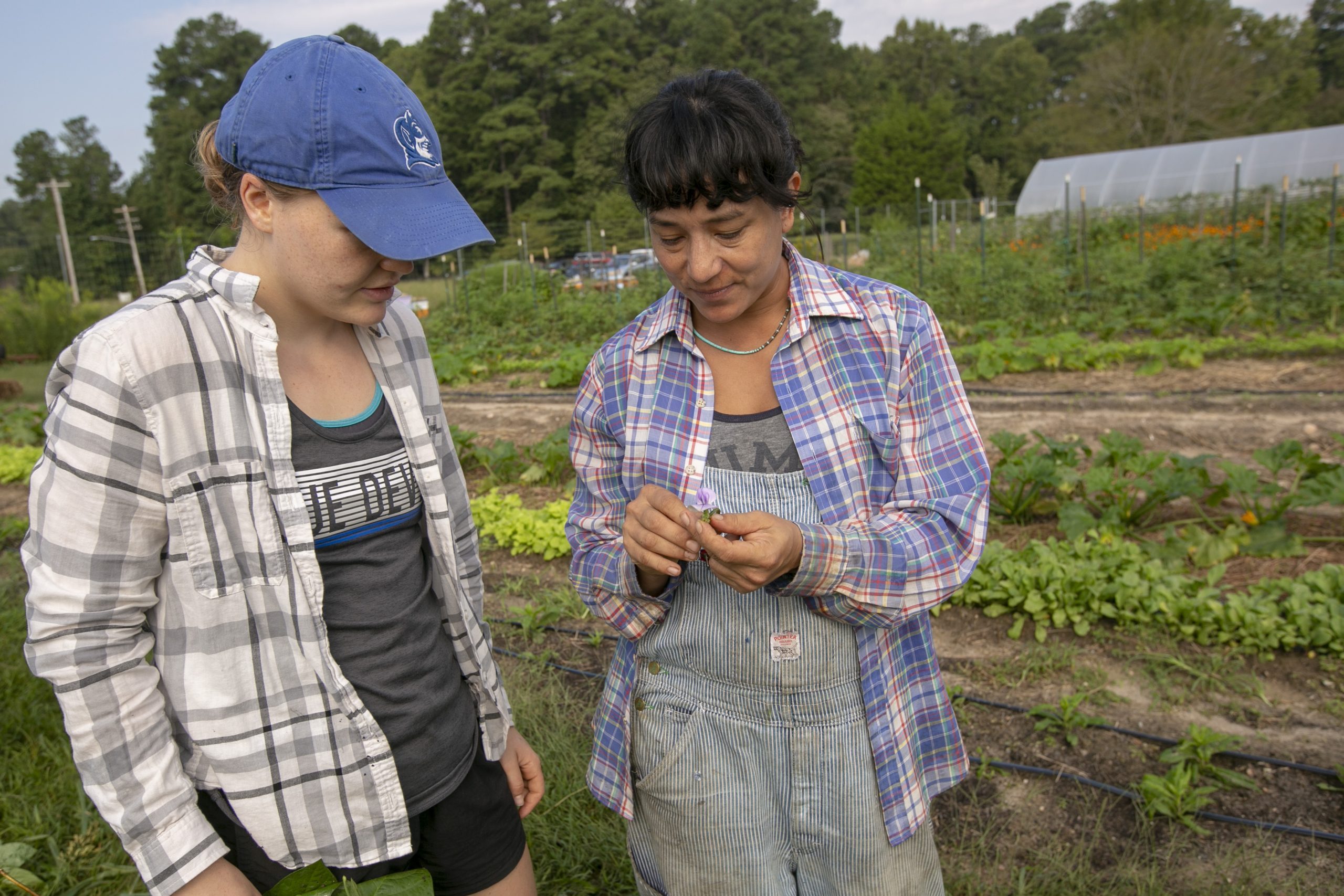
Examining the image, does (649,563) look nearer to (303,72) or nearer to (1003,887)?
(303,72)

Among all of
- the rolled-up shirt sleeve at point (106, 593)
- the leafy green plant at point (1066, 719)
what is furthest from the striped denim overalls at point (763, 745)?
the leafy green plant at point (1066, 719)

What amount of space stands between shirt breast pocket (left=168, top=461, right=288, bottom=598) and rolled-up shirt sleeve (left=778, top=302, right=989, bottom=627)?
0.73 m

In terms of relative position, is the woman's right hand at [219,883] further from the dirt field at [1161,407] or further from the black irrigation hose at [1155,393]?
the black irrigation hose at [1155,393]

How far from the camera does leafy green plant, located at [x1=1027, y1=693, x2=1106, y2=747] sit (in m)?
2.64

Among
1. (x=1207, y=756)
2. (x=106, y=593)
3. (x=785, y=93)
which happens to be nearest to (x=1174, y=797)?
(x=1207, y=756)

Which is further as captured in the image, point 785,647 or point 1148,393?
point 1148,393

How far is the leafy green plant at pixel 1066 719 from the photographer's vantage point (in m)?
2.64

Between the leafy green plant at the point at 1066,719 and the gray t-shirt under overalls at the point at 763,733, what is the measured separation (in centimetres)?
138

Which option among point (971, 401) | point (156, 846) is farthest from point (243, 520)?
point (971, 401)

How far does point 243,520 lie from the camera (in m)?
1.21

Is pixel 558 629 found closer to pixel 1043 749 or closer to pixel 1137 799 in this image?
pixel 1043 749

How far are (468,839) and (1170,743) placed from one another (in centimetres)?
208

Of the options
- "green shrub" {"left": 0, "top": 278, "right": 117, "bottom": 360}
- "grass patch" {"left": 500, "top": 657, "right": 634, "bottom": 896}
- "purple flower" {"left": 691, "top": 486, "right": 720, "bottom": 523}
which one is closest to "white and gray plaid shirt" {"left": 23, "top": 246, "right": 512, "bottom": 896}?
"purple flower" {"left": 691, "top": 486, "right": 720, "bottom": 523}

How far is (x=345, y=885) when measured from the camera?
1127 mm
